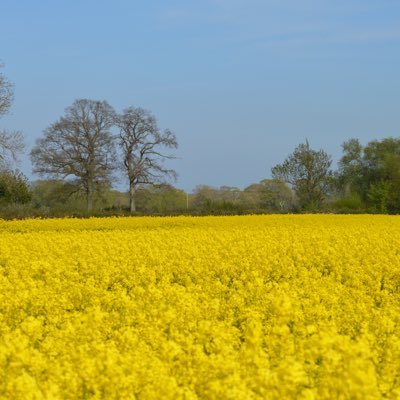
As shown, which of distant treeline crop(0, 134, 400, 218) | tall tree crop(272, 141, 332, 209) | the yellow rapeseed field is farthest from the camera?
tall tree crop(272, 141, 332, 209)

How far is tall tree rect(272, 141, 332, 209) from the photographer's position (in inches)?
2356

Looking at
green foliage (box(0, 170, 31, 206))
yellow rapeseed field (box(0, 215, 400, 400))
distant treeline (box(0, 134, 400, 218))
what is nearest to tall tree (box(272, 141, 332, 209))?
distant treeline (box(0, 134, 400, 218))

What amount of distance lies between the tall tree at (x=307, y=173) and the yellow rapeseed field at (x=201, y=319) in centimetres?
4063

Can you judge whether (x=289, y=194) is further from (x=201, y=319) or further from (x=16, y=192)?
(x=201, y=319)

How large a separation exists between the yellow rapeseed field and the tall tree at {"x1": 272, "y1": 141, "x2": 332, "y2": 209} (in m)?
40.6

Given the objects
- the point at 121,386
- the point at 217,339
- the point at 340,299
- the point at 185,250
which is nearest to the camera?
the point at 121,386

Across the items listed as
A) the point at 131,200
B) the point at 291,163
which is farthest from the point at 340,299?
the point at 291,163

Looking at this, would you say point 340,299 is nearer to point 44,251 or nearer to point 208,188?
point 44,251

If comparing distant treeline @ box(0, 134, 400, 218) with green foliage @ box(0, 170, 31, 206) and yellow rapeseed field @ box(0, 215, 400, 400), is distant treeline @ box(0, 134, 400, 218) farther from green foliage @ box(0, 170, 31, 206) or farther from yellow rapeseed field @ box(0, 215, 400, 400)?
yellow rapeseed field @ box(0, 215, 400, 400)

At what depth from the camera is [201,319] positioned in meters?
7.56

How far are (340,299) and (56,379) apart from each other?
5664mm

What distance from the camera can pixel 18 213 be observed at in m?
34.4

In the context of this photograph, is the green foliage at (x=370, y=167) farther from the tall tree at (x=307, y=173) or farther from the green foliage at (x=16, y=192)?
the green foliage at (x=16, y=192)

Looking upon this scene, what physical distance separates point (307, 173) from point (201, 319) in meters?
54.2
